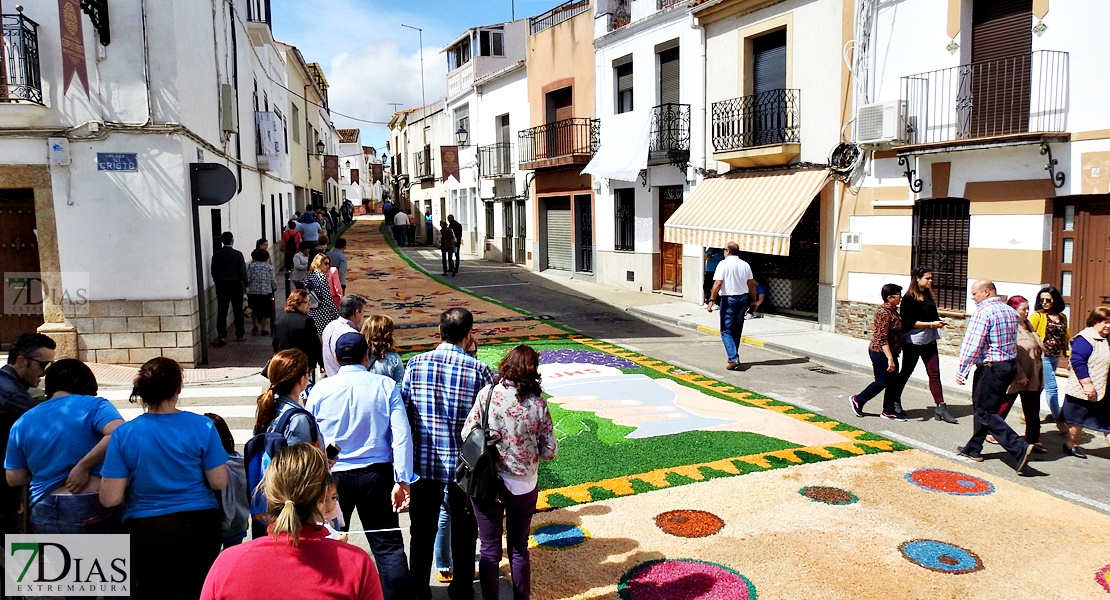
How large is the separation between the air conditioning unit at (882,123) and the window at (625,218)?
7894 millimetres

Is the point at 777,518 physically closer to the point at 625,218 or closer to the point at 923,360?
the point at 923,360

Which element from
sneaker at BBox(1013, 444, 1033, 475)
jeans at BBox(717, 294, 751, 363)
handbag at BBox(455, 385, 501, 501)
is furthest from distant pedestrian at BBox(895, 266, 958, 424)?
handbag at BBox(455, 385, 501, 501)

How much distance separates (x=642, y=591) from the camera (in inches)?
181

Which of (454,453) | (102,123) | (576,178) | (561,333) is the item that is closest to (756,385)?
(561,333)

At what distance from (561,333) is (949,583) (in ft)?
31.9

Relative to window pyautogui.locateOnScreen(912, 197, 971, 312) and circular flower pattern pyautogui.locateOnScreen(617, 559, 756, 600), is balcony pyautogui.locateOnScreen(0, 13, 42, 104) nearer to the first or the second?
circular flower pattern pyautogui.locateOnScreen(617, 559, 756, 600)

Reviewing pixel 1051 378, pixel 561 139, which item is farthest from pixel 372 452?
pixel 561 139

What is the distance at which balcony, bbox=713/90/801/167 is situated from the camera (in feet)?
49.3

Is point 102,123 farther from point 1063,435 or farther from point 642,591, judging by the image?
point 1063,435

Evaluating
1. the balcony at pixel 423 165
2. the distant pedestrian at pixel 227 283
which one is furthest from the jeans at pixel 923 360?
the balcony at pixel 423 165

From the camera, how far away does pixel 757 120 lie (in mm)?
15992

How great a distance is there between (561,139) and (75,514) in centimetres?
2031

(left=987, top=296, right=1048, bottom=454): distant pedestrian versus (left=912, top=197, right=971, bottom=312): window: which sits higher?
(left=912, top=197, right=971, bottom=312): window

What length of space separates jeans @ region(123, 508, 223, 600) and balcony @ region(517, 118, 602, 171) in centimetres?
1858
